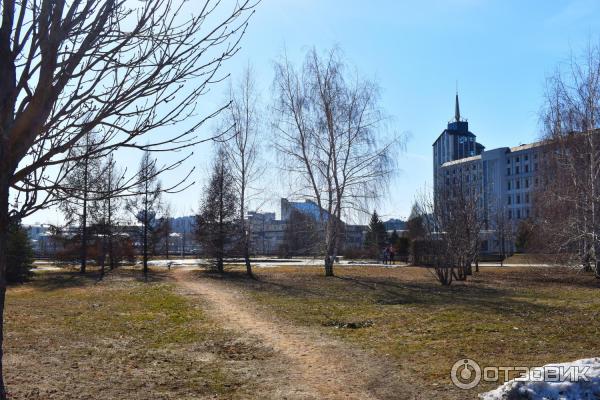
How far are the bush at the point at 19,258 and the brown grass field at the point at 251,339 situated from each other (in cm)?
1186

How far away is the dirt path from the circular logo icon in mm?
554

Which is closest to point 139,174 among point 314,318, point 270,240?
point 314,318

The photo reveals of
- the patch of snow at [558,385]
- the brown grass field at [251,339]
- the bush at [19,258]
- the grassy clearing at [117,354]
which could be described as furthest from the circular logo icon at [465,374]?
the bush at [19,258]

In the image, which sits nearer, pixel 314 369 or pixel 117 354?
pixel 314 369

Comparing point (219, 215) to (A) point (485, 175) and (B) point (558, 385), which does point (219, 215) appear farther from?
(A) point (485, 175)

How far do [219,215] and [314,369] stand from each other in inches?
1036

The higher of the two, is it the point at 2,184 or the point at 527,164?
the point at 527,164

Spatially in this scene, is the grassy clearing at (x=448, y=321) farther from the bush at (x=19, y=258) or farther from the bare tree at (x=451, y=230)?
the bush at (x=19, y=258)

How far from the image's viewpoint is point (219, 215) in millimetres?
32719

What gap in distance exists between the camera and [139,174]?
14.6 feet

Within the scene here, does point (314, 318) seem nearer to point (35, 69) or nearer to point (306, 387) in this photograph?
point (306, 387)

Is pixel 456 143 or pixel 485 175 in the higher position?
pixel 456 143

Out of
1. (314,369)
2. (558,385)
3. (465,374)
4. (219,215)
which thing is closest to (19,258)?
(219,215)

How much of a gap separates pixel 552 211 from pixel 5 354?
76.3 feet
